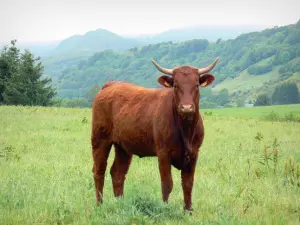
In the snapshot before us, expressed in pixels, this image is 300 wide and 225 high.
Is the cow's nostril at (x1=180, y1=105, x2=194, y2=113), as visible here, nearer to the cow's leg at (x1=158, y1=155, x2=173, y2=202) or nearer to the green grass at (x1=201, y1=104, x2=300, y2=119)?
the cow's leg at (x1=158, y1=155, x2=173, y2=202)

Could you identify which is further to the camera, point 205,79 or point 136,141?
point 136,141

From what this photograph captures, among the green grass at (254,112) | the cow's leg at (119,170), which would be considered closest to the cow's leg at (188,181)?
the cow's leg at (119,170)

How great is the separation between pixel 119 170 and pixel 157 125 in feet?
5.87

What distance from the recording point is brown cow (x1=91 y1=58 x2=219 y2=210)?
21.5 feet

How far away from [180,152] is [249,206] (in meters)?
1.62

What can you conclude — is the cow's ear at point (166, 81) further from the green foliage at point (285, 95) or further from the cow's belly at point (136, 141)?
the green foliage at point (285, 95)

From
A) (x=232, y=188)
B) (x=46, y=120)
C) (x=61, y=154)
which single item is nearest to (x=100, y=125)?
(x=232, y=188)

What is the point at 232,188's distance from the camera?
334 inches

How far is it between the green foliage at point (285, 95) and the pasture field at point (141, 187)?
102 m

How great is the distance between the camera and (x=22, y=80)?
177 feet

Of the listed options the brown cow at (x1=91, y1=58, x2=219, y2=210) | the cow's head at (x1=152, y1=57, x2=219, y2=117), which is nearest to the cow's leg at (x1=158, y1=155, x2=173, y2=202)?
the brown cow at (x1=91, y1=58, x2=219, y2=210)

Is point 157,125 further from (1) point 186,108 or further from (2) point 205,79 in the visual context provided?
(2) point 205,79

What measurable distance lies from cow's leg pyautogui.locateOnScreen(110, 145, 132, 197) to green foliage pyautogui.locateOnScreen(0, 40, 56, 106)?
46.0 m

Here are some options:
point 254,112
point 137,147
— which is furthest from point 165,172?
point 254,112
